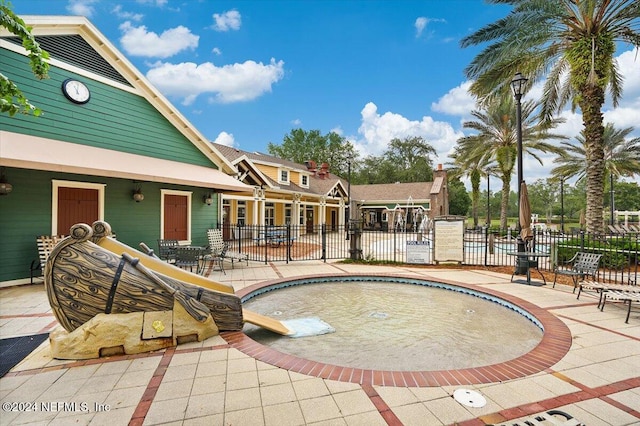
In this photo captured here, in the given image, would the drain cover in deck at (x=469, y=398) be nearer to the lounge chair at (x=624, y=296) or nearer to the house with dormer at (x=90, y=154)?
the lounge chair at (x=624, y=296)

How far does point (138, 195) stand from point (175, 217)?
1835mm

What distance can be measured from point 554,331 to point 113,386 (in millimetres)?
5765

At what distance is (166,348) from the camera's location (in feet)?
12.7

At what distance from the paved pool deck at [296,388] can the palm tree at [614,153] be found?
2472 cm

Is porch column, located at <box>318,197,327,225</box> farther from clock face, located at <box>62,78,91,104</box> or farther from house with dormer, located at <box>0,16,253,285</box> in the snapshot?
clock face, located at <box>62,78,91,104</box>

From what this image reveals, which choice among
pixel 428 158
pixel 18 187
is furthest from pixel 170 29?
pixel 428 158

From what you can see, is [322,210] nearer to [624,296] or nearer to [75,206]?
[75,206]

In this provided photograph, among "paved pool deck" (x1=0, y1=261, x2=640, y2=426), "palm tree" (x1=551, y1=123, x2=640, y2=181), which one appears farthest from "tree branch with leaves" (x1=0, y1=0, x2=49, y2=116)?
"palm tree" (x1=551, y1=123, x2=640, y2=181)

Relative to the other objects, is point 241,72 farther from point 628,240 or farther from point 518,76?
point 628,240

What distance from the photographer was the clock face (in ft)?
27.3

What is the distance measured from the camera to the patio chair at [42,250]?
7.23 m

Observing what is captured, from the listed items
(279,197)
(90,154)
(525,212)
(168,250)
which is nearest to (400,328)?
(525,212)

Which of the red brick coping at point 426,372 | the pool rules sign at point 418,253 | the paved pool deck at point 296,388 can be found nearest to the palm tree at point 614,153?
the pool rules sign at point 418,253

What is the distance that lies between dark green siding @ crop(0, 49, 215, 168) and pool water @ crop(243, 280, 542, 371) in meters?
7.07
